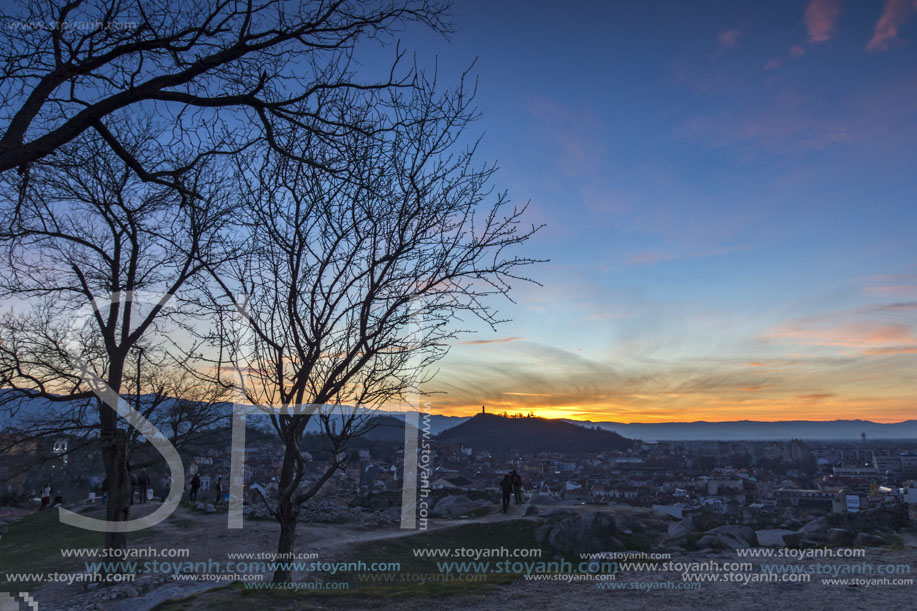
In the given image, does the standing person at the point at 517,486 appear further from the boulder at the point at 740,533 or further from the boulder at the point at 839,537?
the boulder at the point at 839,537

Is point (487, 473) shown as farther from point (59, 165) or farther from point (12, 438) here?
point (59, 165)

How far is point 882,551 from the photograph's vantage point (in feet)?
36.8

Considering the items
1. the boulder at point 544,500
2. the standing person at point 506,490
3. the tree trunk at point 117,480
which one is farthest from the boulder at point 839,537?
the tree trunk at point 117,480

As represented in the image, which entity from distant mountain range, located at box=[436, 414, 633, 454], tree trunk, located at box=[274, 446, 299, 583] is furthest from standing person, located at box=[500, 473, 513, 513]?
distant mountain range, located at box=[436, 414, 633, 454]

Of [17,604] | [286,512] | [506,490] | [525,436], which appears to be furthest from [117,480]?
[525,436]

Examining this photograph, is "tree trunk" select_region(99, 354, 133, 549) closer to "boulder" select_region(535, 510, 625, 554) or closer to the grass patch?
the grass patch

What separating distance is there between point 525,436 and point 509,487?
93.9ft

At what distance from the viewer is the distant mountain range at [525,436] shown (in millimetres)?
46375

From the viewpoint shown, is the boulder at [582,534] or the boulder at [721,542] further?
the boulder at [582,534]

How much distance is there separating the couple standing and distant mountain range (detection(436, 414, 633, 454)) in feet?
71.2

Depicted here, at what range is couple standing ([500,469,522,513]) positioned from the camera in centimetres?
2078

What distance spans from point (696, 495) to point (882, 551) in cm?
1327

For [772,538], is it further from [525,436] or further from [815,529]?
[525,436]

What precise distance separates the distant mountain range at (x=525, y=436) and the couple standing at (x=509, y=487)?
21.7 m
